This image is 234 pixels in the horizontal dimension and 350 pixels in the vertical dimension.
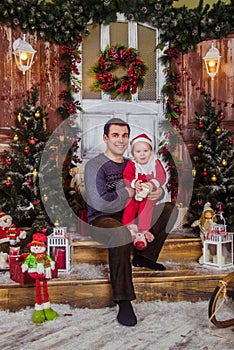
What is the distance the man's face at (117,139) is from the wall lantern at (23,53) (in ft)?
5.11

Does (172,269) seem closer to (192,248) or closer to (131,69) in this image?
(192,248)

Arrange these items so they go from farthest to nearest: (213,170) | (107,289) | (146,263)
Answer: (213,170) → (146,263) → (107,289)

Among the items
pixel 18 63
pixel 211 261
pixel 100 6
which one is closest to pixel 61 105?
pixel 18 63

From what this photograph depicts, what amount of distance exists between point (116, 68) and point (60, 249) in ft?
7.20

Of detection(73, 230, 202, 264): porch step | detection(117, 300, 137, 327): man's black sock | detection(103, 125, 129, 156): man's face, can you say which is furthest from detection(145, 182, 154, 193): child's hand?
detection(117, 300, 137, 327): man's black sock

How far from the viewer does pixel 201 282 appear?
9.69 ft

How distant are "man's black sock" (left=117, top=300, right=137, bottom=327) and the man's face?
1.08 m

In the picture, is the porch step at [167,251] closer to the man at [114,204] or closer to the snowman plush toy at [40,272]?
the man at [114,204]

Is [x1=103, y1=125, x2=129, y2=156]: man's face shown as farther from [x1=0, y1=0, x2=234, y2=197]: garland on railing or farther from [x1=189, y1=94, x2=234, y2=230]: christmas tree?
[x1=0, y1=0, x2=234, y2=197]: garland on railing

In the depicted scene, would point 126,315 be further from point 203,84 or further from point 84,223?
point 203,84

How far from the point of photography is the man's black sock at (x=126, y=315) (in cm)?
253

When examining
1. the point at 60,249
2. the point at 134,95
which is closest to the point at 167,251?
the point at 60,249

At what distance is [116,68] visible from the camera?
4.40 metres

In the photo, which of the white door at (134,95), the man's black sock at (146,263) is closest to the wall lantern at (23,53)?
the white door at (134,95)
